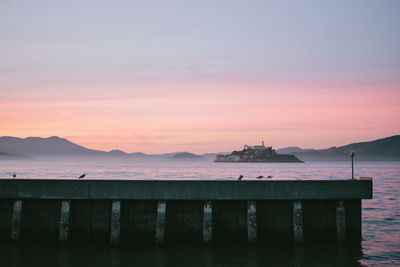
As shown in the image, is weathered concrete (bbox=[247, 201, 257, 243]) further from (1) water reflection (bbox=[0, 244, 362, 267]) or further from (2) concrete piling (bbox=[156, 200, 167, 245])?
(2) concrete piling (bbox=[156, 200, 167, 245])

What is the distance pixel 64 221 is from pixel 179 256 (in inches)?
194

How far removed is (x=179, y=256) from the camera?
17.0 m

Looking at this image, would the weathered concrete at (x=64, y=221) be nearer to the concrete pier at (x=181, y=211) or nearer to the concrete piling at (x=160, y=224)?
the concrete pier at (x=181, y=211)

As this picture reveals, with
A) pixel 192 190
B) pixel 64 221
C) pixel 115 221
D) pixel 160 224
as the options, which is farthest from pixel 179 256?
pixel 64 221

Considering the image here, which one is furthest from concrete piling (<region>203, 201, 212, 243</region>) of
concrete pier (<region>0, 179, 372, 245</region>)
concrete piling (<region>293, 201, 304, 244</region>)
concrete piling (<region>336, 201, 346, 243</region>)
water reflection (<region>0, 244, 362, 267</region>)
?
concrete piling (<region>336, 201, 346, 243</region>)

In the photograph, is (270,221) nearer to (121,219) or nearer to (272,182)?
(272,182)

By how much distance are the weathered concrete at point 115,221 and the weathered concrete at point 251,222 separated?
17.3 ft

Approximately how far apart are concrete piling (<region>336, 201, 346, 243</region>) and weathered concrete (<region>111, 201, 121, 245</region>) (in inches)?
353

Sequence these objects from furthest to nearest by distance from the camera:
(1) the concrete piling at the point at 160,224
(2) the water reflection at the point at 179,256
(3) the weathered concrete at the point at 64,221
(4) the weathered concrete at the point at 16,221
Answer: (4) the weathered concrete at the point at 16,221
(3) the weathered concrete at the point at 64,221
(1) the concrete piling at the point at 160,224
(2) the water reflection at the point at 179,256

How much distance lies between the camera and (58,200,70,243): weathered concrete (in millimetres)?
17594

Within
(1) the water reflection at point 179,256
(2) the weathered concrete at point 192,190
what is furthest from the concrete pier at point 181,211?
(1) the water reflection at point 179,256

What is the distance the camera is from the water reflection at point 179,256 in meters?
16.3

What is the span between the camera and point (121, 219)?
17.9 meters

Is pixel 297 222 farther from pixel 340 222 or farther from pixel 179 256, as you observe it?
pixel 179 256
